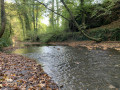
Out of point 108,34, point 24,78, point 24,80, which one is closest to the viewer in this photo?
point 24,80

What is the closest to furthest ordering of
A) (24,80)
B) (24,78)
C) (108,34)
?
(24,80), (24,78), (108,34)

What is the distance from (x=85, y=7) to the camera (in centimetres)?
1762

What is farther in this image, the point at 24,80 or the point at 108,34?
the point at 108,34

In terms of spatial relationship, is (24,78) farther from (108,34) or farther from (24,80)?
(108,34)

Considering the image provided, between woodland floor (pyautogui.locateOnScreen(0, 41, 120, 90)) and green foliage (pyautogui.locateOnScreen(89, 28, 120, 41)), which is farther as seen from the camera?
green foliage (pyautogui.locateOnScreen(89, 28, 120, 41))

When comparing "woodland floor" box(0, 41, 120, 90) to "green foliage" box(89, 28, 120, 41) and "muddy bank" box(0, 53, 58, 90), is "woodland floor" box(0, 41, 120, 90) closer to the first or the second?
"muddy bank" box(0, 53, 58, 90)

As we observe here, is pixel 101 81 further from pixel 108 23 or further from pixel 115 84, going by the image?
pixel 108 23

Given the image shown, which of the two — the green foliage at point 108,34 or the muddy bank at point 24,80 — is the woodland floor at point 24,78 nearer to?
the muddy bank at point 24,80

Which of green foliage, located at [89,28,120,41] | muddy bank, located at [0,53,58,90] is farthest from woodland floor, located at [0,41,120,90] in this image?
green foliage, located at [89,28,120,41]

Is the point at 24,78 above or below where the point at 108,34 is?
below

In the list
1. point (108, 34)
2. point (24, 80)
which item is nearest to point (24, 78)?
point (24, 80)

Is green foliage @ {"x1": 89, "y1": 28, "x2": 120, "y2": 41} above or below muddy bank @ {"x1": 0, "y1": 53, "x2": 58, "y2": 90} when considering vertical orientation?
above

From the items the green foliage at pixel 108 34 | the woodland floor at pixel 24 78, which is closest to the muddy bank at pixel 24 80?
the woodland floor at pixel 24 78

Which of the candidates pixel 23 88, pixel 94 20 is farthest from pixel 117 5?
pixel 23 88
